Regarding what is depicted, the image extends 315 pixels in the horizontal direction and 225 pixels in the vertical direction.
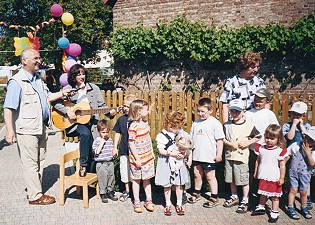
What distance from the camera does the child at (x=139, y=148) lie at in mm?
4523

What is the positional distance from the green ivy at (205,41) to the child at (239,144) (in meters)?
6.07

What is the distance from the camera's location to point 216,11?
36.6 ft

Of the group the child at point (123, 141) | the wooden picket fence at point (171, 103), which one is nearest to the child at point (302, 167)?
the child at point (123, 141)

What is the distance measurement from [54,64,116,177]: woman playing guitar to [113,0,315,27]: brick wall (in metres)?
7.04

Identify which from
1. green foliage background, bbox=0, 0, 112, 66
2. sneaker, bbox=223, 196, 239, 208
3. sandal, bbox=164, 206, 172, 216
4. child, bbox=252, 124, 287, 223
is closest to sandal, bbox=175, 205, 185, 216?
sandal, bbox=164, 206, 172, 216

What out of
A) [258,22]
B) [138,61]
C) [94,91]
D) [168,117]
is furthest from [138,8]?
[168,117]

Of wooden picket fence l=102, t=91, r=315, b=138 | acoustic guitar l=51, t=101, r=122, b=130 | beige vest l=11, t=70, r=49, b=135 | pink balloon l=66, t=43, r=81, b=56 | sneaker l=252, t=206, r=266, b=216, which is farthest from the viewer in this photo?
pink balloon l=66, t=43, r=81, b=56

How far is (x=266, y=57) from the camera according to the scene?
1038 cm

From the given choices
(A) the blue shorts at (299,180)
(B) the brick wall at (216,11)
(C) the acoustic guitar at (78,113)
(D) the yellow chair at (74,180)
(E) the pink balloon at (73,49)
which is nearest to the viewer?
(A) the blue shorts at (299,180)

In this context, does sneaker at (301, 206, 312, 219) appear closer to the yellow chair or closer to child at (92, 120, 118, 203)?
child at (92, 120, 118, 203)

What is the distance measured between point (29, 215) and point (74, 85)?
201 cm

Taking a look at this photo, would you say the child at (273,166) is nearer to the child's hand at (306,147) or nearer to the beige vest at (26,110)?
the child's hand at (306,147)

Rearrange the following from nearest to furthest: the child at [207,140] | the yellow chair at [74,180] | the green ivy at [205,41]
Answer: the child at [207,140], the yellow chair at [74,180], the green ivy at [205,41]

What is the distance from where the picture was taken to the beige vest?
4680mm
